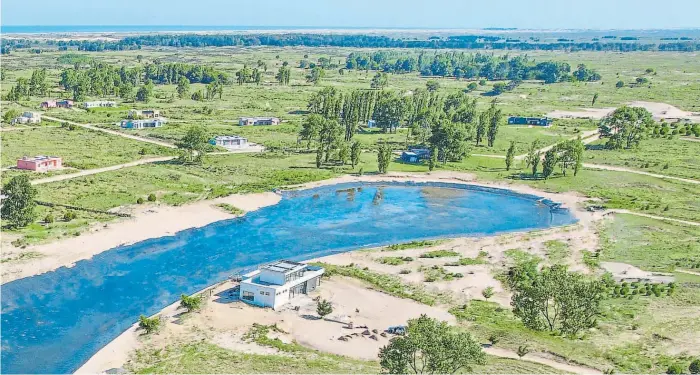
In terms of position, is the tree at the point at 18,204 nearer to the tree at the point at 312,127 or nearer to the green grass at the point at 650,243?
the tree at the point at 312,127

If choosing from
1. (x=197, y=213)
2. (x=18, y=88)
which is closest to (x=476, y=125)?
(x=197, y=213)

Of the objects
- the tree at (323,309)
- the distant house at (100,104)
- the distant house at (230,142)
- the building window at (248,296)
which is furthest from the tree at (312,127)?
the tree at (323,309)

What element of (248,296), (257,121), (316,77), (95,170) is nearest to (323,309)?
(248,296)

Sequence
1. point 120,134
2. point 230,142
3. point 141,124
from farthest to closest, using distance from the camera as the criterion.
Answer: point 141,124 → point 120,134 → point 230,142

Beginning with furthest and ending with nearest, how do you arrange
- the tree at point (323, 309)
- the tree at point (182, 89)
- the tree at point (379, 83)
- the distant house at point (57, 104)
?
1. the tree at point (379, 83)
2. the tree at point (182, 89)
3. the distant house at point (57, 104)
4. the tree at point (323, 309)

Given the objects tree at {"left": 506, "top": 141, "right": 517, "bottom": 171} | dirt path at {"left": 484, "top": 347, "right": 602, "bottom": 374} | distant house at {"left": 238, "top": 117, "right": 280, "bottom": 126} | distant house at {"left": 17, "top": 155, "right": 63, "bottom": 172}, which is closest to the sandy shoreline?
tree at {"left": 506, "top": 141, "right": 517, "bottom": 171}

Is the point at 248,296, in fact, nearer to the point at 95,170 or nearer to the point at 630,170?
the point at 95,170

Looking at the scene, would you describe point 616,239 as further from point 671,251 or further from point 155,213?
point 155,213
